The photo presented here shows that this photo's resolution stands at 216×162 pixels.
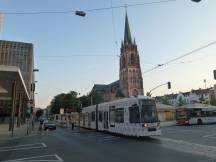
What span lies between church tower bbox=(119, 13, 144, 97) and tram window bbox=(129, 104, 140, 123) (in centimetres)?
9092

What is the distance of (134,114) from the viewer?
22844 mm

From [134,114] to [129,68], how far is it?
312 feet

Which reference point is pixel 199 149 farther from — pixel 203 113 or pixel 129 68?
pixel 129 68

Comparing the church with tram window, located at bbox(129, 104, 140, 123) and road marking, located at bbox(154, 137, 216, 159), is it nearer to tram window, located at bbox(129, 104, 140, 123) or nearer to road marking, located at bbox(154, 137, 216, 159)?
tram window, located at bbox(129, 104, 140, 123)

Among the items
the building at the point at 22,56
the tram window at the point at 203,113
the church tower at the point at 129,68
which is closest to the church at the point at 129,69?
the church tower at the point at 129,68

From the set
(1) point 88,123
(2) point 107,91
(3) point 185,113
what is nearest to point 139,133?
(1) point 88,123

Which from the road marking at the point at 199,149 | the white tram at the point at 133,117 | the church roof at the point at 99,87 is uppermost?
the church roof at the point at 99,87

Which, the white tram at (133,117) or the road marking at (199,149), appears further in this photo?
the white tram at (133,117)

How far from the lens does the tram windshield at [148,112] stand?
22219mm

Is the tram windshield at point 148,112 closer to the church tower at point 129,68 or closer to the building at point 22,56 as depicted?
the building at point 22,56

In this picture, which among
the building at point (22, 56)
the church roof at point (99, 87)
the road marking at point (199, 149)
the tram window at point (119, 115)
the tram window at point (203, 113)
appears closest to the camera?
the road marking at point (199, 149)

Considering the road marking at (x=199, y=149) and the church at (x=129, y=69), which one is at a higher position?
the church at (x=129, y=69)

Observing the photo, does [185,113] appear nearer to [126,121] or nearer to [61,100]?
[126,121]

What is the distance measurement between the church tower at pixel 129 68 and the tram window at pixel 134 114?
298 ft
